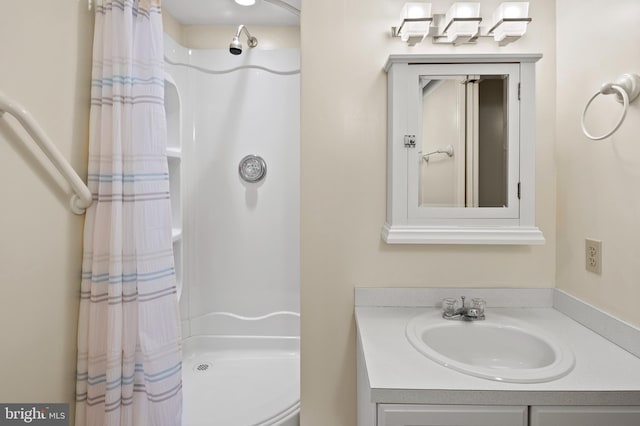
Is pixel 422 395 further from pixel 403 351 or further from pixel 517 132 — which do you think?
pixel 517 132

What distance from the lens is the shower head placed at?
1946 millimetres

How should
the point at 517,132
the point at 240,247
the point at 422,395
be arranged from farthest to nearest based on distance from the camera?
the point at 240,247 → the point at 517,132 → the point at 422,395

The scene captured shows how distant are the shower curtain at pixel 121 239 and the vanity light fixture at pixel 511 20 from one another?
1.30m

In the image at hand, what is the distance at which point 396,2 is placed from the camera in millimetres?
1476

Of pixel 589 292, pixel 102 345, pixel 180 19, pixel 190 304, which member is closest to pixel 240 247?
pixel 190 304

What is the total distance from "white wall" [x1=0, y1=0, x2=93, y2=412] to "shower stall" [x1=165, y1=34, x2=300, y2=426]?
1.06 meters

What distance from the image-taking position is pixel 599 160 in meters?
1.21

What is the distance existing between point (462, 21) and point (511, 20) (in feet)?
0.58

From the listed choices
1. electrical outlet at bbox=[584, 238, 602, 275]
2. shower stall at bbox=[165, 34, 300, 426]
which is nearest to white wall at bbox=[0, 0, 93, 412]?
shower stall at bbox=[165, 34, 300, 426]

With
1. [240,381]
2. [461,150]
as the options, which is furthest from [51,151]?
[240,381]

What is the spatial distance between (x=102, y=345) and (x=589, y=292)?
1669 millimetres

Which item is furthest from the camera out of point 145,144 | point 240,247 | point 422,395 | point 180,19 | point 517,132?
point 240,247

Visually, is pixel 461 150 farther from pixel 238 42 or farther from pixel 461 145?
pixel 238 42

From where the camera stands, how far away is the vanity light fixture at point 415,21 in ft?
4.49
